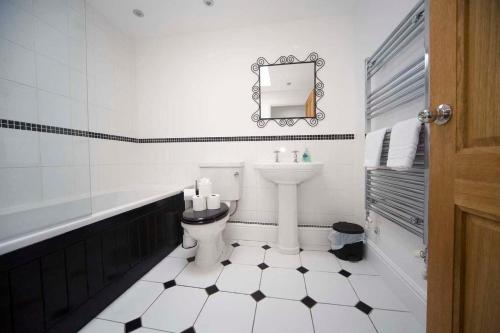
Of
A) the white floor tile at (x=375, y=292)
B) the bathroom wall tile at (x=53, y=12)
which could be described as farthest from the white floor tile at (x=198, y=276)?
the bathroom wall tile at (x=53, y=12)

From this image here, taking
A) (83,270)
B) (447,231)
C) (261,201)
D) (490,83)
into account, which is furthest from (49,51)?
(447,231)

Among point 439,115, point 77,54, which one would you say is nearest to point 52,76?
point 77,54

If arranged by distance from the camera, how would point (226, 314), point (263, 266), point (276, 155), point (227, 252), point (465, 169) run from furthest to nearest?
point (276, 155)
point (227, 252)
point (263, 266)
point (226, 314)
point (465, 169)

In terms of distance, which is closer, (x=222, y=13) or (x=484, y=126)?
(x=484, y=126)

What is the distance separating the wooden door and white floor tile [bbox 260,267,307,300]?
74cm

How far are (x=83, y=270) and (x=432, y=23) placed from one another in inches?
73.9

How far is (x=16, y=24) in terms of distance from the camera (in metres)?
1.22

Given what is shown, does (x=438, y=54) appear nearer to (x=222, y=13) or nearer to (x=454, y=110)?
(x=454, y=110)

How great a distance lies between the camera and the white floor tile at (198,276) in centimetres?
131

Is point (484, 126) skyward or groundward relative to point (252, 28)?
groundward

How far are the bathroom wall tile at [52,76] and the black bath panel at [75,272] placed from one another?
1.12 m

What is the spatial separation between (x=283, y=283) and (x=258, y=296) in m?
0.22

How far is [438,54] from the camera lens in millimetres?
571

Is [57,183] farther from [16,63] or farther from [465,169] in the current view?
[465,169]
